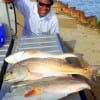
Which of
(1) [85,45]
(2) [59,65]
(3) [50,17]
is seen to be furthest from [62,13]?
(2) [59,65]

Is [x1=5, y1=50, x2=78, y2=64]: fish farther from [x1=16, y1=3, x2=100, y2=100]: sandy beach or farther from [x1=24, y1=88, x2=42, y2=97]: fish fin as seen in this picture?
[x1=16, y1=3, x2=100, y2=100]: sandy beach

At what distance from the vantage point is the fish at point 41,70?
2807mm

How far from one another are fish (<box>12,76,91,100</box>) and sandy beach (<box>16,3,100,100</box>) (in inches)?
110

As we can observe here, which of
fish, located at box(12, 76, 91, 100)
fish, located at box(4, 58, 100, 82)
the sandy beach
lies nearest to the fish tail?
fish, located at box(4, 58, 100, 82)

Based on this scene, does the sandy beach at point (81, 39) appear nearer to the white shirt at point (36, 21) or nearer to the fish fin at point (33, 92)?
the white shirt at point (36, 21)

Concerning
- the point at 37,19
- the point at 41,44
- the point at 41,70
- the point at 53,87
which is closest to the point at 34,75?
the point at 41,70

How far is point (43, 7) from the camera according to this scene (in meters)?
4.70

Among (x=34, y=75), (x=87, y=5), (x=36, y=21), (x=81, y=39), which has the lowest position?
(x=87, y=5)

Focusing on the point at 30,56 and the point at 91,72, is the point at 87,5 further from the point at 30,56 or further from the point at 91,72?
the point at 91,72

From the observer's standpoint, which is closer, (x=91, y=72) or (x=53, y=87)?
(x=53, y=87)

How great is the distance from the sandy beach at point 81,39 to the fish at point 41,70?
2.58m

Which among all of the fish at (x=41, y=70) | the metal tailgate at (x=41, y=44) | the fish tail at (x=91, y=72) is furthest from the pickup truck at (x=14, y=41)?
the fish tail at (x=91, y=72)

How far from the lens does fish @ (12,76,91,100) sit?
2527mm

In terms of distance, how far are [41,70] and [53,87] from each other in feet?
1.11
